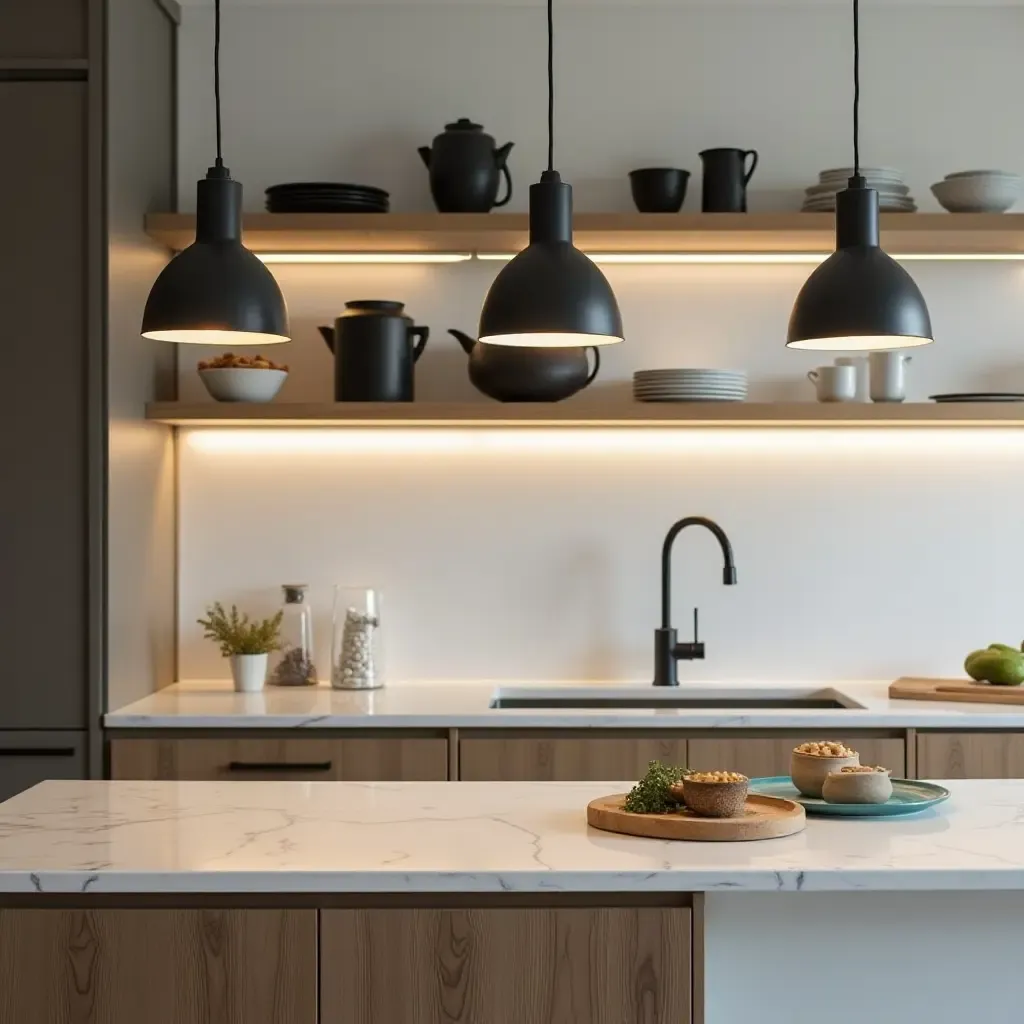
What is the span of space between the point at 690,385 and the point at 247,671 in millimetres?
1406

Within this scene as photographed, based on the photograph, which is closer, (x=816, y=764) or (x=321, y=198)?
(x=816, y=764)

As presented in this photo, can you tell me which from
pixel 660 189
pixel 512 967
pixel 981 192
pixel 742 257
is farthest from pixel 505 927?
pixel 981 192

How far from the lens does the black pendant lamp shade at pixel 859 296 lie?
216 cm

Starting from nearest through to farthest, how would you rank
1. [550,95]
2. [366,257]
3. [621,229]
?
[550,95] < [621,229] < [366,257]

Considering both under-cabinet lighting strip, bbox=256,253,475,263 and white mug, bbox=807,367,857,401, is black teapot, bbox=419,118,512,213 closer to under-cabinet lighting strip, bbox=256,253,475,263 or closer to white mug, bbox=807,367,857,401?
under-cabinet lighting strip, bbox=256,253,475,263

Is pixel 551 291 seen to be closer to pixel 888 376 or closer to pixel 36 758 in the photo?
pixel 888 376

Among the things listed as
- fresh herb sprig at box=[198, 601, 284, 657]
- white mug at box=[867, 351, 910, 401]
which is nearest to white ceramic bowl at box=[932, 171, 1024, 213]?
white mug at box=[867, 351, 910, 401]

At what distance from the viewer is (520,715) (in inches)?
131

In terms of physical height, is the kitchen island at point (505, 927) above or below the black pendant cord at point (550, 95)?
below

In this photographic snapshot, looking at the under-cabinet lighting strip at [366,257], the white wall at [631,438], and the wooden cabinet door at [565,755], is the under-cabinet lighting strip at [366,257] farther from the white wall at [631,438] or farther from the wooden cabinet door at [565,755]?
the wooden cabinet door at [565,755]

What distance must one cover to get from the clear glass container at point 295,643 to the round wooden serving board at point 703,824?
187 cm

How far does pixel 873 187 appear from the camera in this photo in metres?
3.68

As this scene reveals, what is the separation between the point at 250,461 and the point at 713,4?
6.17 feet

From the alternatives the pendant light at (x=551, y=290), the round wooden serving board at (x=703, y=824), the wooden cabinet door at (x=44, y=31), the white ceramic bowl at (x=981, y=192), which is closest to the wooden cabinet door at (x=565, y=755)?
the round wooden serving board at (x=703, y=824)
